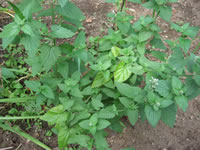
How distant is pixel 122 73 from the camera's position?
1.71m

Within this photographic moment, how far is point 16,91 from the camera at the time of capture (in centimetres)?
247

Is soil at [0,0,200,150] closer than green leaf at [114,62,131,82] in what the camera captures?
No

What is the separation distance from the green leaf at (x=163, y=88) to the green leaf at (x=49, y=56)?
76cm

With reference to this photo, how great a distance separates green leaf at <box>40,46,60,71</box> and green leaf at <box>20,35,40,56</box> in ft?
0.56

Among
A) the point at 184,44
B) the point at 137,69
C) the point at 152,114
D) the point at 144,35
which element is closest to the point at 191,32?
the point at 184,44

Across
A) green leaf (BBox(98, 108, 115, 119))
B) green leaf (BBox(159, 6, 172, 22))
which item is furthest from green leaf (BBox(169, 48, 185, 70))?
green leaf (BBox(98, 108, 115, 119))

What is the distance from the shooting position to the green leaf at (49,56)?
1.56 m

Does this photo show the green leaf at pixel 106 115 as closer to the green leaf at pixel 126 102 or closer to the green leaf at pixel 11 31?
the green leaf at pixel 126 102

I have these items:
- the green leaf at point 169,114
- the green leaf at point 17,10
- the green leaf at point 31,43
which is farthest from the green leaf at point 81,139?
the green leaf at point 17,10

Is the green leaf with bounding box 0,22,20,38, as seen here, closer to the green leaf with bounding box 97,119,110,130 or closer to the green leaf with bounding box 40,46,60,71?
the green leaf with bounding box 40,46,60,71

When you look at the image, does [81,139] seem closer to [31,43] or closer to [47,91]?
[47,91]

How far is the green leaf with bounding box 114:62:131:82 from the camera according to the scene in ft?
5.60

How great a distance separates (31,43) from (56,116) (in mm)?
613

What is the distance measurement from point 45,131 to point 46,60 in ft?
3.50
